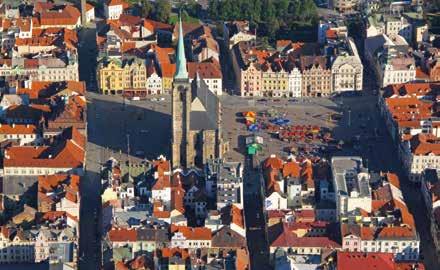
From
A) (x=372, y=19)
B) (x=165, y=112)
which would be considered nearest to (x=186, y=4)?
(x=372, y=19)

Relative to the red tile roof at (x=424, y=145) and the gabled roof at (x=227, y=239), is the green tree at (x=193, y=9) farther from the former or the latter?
the gabled roof at (x=227, y=239)

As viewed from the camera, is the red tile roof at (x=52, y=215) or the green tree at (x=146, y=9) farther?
the green tree at (x=146, y=9)

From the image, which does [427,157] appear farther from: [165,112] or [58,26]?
[58,26]

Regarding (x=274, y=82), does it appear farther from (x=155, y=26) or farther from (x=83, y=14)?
(x=83, y=14)

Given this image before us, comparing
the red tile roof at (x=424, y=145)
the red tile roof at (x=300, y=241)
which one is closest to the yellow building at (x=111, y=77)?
the red tile roof at (x=424, y=145)

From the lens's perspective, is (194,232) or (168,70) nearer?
(194,232)

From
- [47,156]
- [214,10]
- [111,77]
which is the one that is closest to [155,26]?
[214,10]
